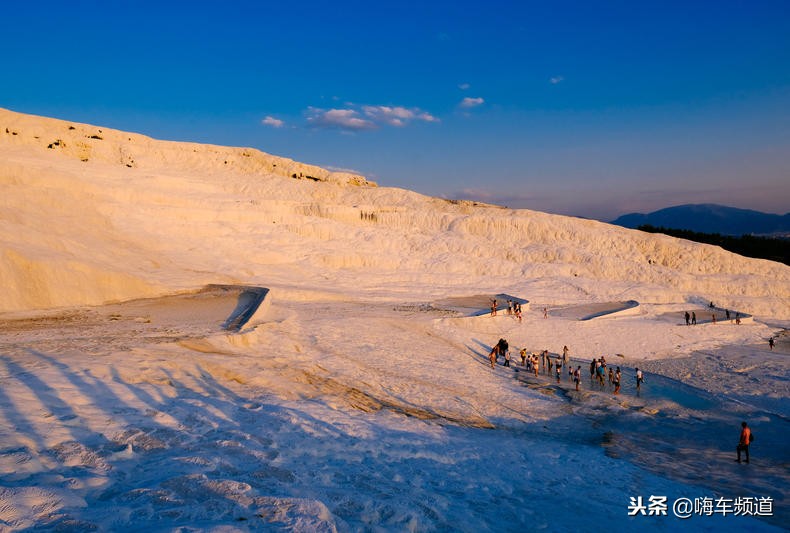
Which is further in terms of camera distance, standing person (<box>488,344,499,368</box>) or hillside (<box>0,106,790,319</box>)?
hillside (<box>0,106,790,319</box>)

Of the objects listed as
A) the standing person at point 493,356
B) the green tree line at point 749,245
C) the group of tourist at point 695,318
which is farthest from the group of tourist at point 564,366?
the green tree line at point 749,245

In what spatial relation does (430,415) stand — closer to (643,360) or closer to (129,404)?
(129,404)

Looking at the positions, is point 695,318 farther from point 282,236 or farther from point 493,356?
point 282,236

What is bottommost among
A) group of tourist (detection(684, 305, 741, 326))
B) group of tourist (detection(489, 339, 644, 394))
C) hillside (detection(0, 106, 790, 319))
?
group of tourist (detection(489, 339, 644, 394))

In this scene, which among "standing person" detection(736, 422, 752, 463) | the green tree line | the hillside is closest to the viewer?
"standing person" detection(736, 422, 752, 463)

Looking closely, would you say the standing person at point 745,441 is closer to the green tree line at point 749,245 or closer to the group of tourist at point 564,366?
the group of tourist at point 564,366

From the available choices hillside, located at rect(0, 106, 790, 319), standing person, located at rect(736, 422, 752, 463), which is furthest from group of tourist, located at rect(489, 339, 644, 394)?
hillside, located at rect(0, 106, 790, 319)

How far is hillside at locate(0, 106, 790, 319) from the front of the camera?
2089 cm

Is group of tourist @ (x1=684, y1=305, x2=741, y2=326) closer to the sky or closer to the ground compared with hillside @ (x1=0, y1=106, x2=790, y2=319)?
closer to the ground

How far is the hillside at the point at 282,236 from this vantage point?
20891mm

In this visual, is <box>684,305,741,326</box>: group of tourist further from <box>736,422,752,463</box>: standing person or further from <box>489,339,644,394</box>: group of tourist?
<box>736,422,752,463</box>: standing person

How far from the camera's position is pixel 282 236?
30.2 metres

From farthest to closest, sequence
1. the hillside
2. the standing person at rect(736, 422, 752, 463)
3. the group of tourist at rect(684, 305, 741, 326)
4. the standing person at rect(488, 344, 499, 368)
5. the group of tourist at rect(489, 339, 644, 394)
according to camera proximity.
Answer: the group of tourist at rect(684, 305, 741, 326), the hillside, the standing person at rect(488, 344, 499, 368), the group of tourist at rect(489, 339, 644, 394), the standing person at rect(736, 422, 752, 463)

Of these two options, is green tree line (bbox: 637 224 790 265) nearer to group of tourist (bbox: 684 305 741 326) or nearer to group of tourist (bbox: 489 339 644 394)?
group of tourist (bbox: 684 305 741 326)
